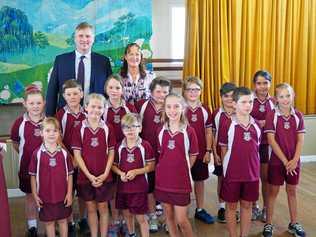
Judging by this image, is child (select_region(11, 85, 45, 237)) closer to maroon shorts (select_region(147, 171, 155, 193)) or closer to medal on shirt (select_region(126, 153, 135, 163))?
medal on shirt (select_region(126, 153, 135, 163))

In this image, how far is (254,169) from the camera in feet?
9.05

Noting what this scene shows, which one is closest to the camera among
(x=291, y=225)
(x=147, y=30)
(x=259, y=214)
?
(x=291, y=225)

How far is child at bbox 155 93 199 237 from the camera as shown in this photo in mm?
2611

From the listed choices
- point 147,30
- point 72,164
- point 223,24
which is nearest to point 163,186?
point 72,164

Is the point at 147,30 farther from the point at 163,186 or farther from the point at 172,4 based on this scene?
the point at 163,186

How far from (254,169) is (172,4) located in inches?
136

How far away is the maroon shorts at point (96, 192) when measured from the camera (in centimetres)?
276

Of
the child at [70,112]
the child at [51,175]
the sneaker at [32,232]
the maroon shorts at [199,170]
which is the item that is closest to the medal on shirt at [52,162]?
the child at [51,175]

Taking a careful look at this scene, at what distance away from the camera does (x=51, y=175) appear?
2.63 metres

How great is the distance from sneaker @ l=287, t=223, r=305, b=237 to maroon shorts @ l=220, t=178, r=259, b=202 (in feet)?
1.84

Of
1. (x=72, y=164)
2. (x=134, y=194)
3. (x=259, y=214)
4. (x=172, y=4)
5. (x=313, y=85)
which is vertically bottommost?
(x=259, y=214)

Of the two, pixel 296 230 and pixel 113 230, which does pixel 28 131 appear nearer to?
pixel 113 230

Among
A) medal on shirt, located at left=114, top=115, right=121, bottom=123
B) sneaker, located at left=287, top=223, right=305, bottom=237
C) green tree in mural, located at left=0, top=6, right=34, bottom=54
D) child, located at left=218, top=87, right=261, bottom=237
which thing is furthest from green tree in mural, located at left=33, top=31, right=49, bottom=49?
sneaker, located at left=287, top=223, right=305, bottom=237

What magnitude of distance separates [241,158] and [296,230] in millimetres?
830
